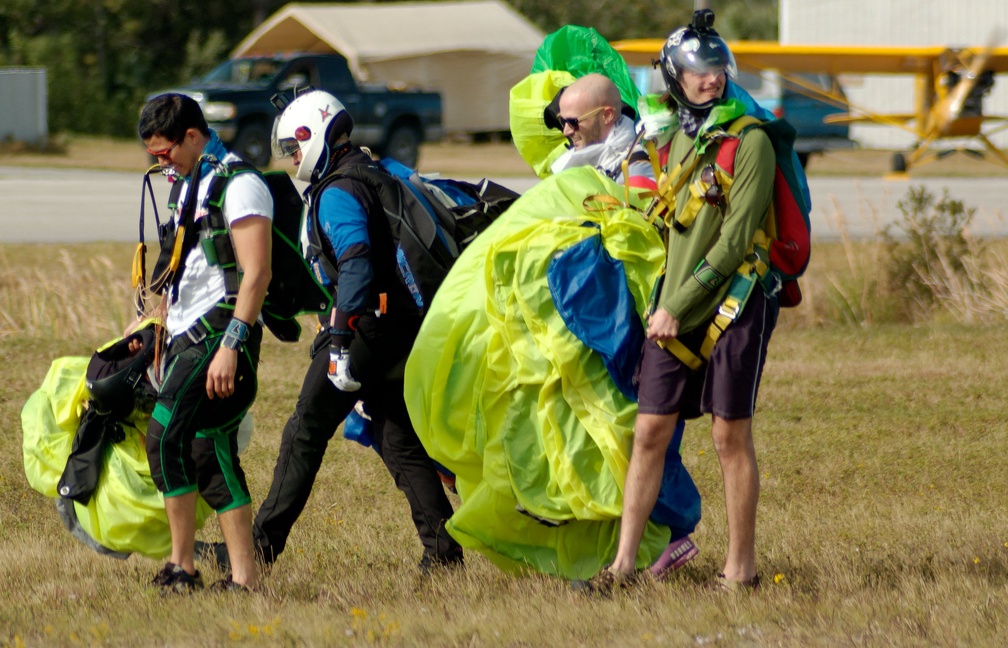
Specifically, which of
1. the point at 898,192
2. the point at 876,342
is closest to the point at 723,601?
the point at 876,342

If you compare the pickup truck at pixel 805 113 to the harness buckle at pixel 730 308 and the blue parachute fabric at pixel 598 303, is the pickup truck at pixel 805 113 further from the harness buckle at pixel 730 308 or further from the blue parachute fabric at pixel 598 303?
the harness buckle at pixel 730 308

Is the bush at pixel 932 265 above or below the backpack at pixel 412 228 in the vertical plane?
below

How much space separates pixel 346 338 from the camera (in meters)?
4.43

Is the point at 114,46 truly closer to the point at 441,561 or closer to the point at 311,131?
the point at 311,131

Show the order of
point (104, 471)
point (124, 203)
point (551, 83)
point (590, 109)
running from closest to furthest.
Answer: point (590, 109) → point (104, 471) → point (551, 83) → point (124, 203)

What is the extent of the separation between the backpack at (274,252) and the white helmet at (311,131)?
16cm

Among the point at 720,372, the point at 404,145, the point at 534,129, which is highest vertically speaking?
the point at 534,129

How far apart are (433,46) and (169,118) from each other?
3006cm

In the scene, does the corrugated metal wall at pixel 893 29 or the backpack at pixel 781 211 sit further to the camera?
the corrugated metal wall at pixel 893 29

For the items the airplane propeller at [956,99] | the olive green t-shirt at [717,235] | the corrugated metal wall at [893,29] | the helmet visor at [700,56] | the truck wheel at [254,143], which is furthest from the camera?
the corrugated metal wall at [893,29]

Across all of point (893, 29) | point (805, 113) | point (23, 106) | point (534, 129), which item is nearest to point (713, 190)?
point (534, 129)

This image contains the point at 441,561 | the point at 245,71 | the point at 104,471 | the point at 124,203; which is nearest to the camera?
the point at 104,471

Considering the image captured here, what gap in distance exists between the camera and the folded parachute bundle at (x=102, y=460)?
15.1ft

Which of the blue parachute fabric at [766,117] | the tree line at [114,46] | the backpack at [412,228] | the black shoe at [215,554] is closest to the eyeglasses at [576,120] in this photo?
the backpack at [412,228]
